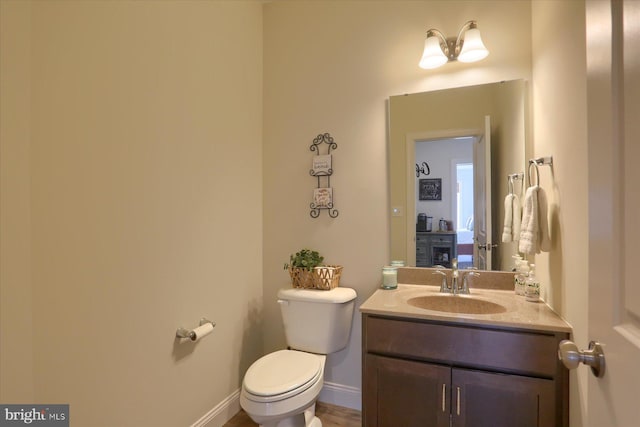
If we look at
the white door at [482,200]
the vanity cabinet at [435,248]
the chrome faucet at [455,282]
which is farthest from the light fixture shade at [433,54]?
the chrome faucet at [455,282]

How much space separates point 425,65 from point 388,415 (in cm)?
181

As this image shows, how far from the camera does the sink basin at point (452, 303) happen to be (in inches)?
63.8

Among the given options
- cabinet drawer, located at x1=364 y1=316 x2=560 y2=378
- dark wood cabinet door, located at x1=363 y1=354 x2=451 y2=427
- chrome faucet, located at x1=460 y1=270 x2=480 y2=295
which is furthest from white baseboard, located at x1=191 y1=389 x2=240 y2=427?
chrome faucet, located at x1=460 y1=270 x2=480 y2=295

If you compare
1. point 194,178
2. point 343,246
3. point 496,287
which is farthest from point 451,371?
point 194,178

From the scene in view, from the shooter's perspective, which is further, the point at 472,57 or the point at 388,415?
the point at 472,57

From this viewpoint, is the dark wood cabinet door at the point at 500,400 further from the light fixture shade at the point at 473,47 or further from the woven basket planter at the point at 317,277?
the light fixture shade at the point at 473,47

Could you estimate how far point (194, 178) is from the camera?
1.71 metres

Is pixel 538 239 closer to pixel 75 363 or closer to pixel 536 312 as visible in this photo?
pixel 536 312

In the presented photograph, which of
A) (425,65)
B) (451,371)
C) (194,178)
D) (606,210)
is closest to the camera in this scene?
(606,210)

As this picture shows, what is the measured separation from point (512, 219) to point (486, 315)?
0.60 meters

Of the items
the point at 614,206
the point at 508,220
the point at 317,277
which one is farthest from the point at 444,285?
the point at 614,206

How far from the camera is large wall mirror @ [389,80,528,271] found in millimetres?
1743

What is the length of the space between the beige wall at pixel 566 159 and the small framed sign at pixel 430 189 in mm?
501

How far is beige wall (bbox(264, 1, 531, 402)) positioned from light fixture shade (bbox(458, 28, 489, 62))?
88 millimetres
